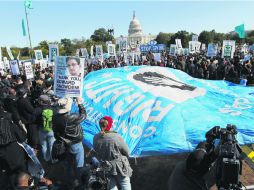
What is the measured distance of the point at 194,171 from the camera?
356 centimetres

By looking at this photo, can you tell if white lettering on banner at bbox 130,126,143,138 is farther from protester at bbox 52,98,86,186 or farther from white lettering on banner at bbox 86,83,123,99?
white lettering on banner at bbox 86,83,123,99

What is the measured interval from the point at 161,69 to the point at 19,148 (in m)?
5.67

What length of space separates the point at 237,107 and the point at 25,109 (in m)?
5.04

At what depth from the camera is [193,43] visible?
80.5ft

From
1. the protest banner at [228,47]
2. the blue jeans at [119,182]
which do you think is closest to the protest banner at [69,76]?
the blue jeans at [119,182]

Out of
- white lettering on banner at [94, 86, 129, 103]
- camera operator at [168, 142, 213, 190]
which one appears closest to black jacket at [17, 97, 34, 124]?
white lettering on banner at [94, 86, 129, 103]

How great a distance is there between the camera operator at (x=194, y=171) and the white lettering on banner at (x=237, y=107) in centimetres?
354

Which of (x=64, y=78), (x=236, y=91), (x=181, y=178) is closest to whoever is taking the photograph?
(x=181, y=178)

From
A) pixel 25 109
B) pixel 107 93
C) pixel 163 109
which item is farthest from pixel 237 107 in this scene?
pixel 25 109

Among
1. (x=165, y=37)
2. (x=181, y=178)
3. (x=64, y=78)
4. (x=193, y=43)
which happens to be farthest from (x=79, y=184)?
(x=165, y=37)

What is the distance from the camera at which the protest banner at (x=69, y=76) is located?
6020mm

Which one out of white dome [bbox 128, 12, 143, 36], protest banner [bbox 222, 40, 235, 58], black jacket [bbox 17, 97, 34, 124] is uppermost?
white dome [bbox 128, 12, 143, 36]

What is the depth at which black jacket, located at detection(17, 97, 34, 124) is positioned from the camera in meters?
7.30

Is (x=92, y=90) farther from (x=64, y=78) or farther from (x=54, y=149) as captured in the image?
(x=54, y=149)
